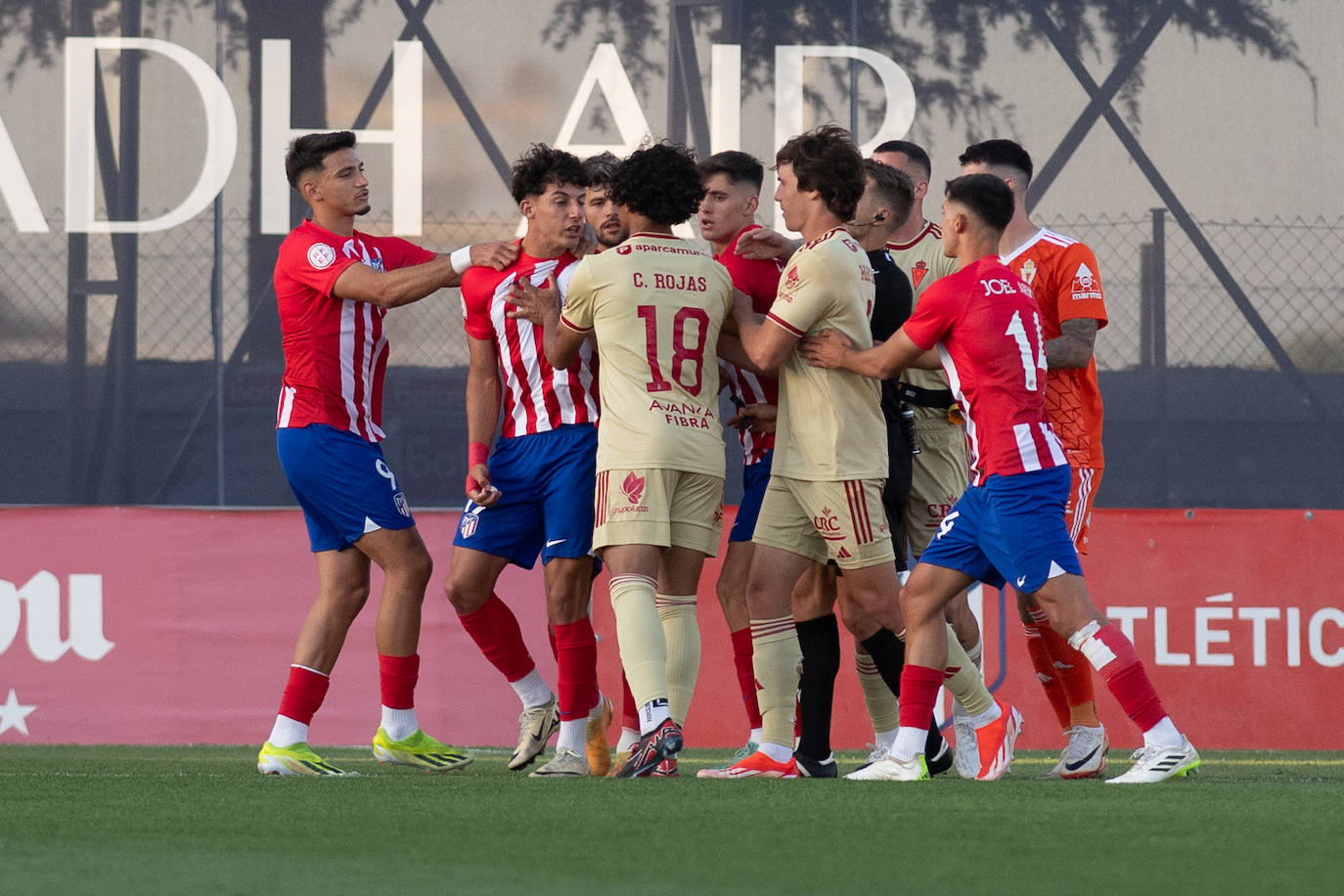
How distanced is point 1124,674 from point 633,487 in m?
1.44

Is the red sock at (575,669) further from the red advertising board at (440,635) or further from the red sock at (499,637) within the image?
the red advertising board at (440,635)

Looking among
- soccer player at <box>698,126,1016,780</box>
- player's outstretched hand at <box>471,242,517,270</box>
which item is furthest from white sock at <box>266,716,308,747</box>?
player's outstretched hand at <box>471,242,517,270</box>

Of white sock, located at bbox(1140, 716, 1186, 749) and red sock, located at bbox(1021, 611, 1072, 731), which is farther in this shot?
red sock, located at bbox(1021, 611, 1072, 731)

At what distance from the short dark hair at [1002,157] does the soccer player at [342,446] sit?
5.37 ft

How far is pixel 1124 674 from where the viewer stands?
4961 millimetres

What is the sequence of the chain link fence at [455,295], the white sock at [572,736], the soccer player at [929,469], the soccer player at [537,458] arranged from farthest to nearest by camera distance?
the chain link fence at [455,295] < the soccer player at [929,469] < the soccer player at [537,458] < the white sock at [572,736]

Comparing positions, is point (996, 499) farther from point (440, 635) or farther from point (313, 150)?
point (440, 635)

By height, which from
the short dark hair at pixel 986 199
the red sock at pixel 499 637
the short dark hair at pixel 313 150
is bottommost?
the red sock at pixel 499 637

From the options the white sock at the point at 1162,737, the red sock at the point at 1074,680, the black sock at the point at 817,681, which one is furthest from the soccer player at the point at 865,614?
the white sock at the point at 1162,737

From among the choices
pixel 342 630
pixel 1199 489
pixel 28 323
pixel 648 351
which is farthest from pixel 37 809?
pixel 1199 489

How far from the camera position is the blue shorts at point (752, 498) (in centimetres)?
575

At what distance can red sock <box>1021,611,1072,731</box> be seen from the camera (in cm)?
582

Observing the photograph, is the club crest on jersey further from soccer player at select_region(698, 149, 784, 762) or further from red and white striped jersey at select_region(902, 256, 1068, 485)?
red and white striped jersey at select_region(902, 256, 1068, 485)

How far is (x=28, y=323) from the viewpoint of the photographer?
310 inches
